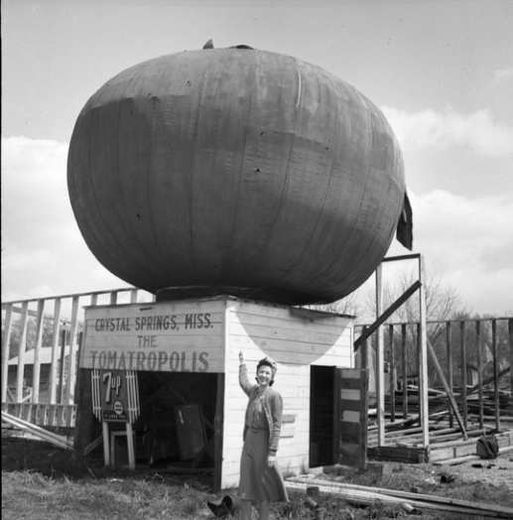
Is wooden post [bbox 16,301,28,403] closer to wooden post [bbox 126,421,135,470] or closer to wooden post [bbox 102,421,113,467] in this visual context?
wooden post [bbox 102,421,113,467]

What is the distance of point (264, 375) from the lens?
6496 mm

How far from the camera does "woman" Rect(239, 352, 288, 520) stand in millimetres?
6211

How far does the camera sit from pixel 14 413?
16.6 m

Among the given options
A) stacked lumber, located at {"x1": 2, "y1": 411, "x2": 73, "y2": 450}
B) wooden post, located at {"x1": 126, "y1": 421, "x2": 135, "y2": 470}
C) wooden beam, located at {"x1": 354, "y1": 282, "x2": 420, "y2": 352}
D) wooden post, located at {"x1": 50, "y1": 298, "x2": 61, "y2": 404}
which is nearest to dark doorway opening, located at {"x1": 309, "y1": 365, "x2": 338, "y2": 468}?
wooden beam, located at {"x1": 354, "y1": 282, "x2": 420, "y2": 352}

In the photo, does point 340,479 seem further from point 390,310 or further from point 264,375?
point 264,375

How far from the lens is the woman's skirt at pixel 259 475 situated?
6207 millimetres

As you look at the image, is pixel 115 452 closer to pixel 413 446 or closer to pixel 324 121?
pixel 413 446

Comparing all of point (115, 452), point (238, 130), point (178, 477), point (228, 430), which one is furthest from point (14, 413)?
point (238, 130)

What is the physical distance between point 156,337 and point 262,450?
358 centimetres

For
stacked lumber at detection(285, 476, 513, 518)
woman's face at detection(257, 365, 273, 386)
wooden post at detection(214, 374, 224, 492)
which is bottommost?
stacked lumber at detection(285, 476, 513, 518)

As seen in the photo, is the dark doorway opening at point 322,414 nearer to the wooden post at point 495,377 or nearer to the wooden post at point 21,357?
the wooden post at point 495,377

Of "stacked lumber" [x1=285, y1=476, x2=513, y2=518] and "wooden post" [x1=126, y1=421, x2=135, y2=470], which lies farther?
"wooden post" [x1=126, y1=421, x2=135, y2=470]

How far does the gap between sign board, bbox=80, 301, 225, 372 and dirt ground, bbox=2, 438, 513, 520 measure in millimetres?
1567

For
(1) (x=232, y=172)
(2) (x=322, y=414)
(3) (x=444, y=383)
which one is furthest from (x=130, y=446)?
(3) (x=444, y=383)
